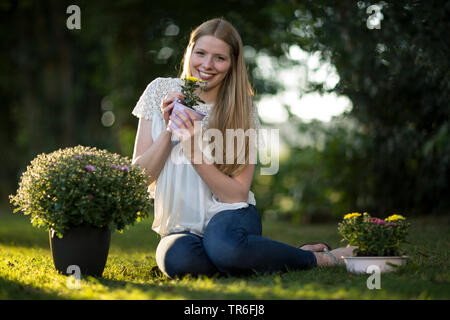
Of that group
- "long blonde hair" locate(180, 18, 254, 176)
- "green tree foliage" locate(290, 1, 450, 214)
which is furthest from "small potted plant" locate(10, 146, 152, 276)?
"green tree foliage" locate(290, 1, 450, 214)

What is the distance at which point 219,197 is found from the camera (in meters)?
3.09

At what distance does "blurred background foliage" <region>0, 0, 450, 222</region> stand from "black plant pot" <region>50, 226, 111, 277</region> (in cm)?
233

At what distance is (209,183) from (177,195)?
0.25 metres

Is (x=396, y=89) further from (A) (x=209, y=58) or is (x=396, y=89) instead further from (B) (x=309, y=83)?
(A) (x=209, y=58)

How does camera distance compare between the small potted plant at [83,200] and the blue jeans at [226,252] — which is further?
the blue jeans at [226,252]

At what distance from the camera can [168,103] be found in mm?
2967

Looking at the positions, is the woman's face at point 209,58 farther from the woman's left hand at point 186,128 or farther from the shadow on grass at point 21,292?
the shadow on grass at point 21,292

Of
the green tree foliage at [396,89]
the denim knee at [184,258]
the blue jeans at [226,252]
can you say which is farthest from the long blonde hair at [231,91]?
the green tree foliage at [396,89]

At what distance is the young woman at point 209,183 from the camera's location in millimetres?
2838

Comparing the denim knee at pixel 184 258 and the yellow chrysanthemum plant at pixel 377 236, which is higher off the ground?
the yellow chrysanthemum plant at pixel 377 236

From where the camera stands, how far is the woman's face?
10.6 feet

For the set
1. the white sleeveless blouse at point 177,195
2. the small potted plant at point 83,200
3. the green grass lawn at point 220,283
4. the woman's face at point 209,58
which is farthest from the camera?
the woman's face at point 209,58

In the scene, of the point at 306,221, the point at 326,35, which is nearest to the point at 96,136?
the point at 306,221

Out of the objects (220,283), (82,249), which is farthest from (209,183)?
(82,249)
